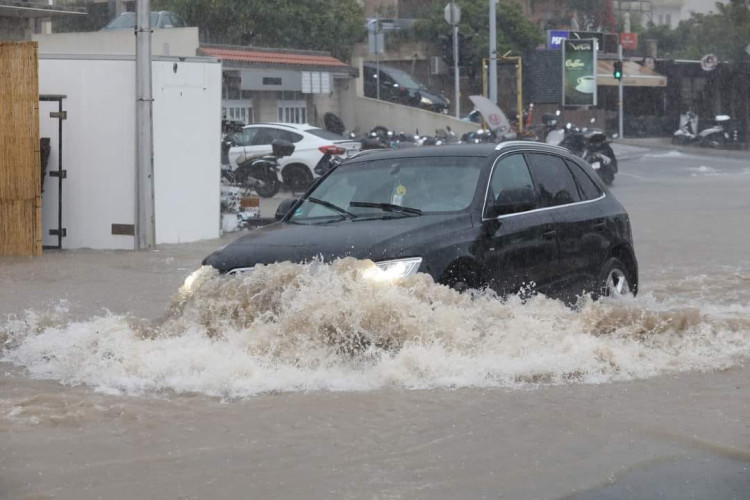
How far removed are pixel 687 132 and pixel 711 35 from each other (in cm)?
2067

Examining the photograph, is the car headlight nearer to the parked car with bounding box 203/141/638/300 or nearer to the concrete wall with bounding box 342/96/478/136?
the parked car with bounding box 203/141/638/300

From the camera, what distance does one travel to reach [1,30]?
54.8ft

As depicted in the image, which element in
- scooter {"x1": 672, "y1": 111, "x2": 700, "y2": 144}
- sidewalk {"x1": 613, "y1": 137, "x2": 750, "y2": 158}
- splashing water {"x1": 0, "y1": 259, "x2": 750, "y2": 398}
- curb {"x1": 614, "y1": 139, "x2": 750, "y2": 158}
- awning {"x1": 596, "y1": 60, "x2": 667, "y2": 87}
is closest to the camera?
splashing water {"x1": 0, "y1": 259, "x2": 750, "y2": 398}

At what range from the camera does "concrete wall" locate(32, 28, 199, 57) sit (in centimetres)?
3114

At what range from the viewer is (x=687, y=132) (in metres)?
49.6

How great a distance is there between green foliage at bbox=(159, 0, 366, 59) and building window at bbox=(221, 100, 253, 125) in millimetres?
5294

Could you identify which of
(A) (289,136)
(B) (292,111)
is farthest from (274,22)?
(A) (289,136)

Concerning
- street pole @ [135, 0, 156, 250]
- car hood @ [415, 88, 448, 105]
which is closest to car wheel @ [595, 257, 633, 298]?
street pole @ [135, 0, 156, 250]

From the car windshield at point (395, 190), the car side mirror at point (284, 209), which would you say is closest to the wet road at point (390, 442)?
the car windshield at point (395, 190)

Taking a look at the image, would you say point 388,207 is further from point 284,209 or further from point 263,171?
point 263,171

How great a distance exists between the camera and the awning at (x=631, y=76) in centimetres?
5419

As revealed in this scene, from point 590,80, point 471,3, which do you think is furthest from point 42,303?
point 471,3

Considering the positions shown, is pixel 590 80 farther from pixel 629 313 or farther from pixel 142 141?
pixel 629 313

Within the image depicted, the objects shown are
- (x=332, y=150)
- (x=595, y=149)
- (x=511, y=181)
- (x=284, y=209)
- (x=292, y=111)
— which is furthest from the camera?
(x=292, y=111)
